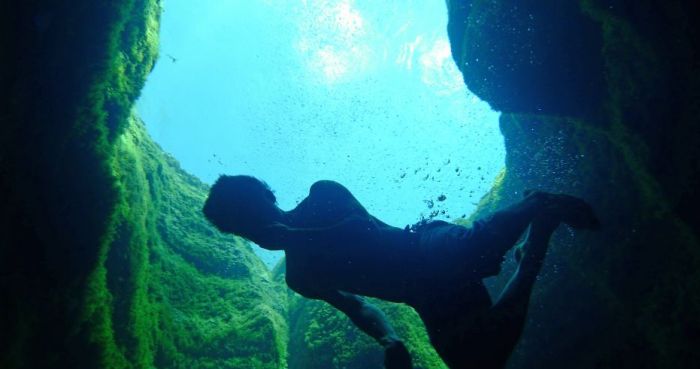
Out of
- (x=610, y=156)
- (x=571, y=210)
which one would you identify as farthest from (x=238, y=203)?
(x=610, y=156)

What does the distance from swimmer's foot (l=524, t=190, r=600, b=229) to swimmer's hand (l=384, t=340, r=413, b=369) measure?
1702 mm

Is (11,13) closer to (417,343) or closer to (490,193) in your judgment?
(417,343)

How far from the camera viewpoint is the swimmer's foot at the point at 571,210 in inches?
114

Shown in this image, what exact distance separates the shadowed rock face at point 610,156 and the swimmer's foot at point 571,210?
2.50m

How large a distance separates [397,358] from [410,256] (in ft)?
2.94

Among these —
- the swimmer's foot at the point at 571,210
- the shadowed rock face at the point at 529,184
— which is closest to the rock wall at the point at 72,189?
the shadowed rock face at the point at 529,184

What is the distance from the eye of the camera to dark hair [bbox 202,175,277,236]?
12.4ft

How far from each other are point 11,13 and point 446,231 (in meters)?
4.74

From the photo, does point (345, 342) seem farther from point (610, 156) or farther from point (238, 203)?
point (610, 156)

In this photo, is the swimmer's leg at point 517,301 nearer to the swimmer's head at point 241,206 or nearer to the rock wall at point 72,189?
the swimmer's head at point 241,206

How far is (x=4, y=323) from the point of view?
4.06 meters

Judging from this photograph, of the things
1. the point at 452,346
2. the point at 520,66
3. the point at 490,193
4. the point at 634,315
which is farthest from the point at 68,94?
the point at 490,193

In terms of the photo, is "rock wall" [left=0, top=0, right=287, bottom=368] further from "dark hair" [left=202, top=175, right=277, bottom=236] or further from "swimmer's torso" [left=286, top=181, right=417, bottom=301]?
"swimmer's torso" [left=286, top=181, right=417, bottom=301]

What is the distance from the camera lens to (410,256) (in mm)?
3465
